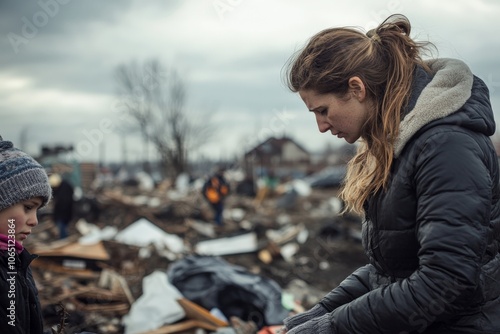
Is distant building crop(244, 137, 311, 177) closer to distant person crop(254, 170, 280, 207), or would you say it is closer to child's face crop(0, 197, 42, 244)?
distant person crop(254, 170, 280, 207)

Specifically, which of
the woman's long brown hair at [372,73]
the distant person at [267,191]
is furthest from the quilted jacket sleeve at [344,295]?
the distant person at [267,191]

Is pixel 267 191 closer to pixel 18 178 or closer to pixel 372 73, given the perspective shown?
pixel 18 178

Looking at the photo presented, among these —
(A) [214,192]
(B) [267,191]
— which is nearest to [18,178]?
(A) [214,192]

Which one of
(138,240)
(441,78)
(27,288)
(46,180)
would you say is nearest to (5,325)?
(27,288)

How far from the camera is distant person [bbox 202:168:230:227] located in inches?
566

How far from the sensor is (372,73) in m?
1.81

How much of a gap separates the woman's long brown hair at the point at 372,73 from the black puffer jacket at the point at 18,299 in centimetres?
130

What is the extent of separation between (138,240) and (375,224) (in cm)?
944

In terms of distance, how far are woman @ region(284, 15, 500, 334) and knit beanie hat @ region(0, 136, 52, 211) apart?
1.14m

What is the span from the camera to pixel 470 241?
1.51 m

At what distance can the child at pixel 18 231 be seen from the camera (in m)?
1.81

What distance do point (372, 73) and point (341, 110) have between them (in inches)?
6.8

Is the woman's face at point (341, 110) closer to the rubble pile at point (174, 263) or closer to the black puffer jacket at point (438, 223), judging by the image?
the black puffer jacket at point (438, 223)

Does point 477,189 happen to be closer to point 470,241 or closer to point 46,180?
point 470,241
